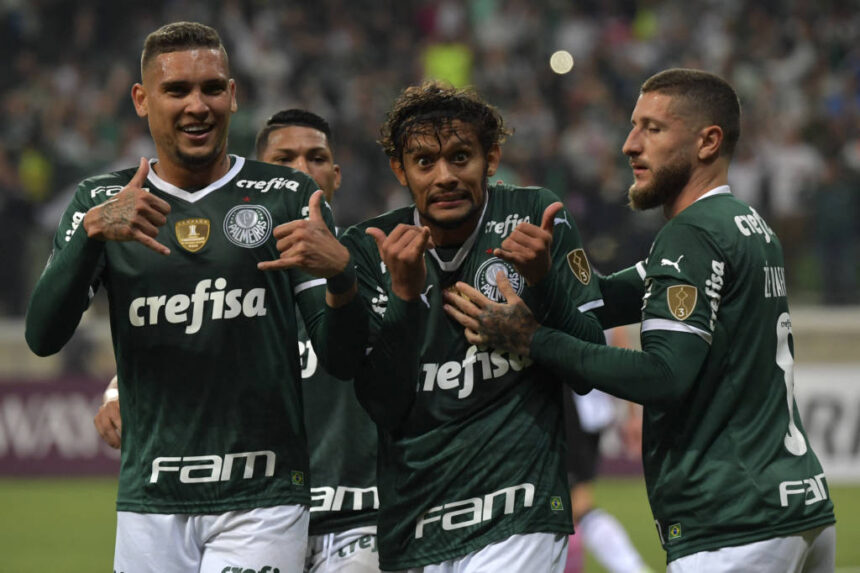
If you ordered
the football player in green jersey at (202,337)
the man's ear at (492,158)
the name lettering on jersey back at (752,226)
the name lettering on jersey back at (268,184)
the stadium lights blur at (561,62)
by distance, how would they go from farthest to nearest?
the stadium lights blur at (561,62)
the man's ear at (492,158)
the name lettering on jersey back at (268,184)
the name lettering on jersey back at (752,226)
the football player in green jersey at (202,337)

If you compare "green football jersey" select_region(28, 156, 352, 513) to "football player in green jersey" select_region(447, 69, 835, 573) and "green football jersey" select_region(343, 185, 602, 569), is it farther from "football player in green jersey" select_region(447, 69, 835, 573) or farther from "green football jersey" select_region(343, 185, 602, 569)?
"football player in green jersey" select_region(447, 69, 835, 573)

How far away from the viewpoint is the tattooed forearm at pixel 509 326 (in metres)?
4.23

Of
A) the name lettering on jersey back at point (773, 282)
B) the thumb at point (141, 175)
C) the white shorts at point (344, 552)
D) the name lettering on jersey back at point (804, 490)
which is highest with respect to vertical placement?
the thumb at point (141, 175)

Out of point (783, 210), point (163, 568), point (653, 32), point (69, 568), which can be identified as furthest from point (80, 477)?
point (163, 568)

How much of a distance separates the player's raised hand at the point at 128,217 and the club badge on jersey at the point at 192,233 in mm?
279

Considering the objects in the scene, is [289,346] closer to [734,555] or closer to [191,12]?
[734,555]

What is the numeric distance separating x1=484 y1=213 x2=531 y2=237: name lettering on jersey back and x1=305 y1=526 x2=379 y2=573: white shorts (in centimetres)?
140

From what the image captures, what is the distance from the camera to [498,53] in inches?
694

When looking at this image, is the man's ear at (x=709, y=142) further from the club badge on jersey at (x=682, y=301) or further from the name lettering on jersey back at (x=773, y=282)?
the club badge on jersey at (x=682, y=301)

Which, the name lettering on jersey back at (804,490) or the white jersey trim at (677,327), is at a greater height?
the white jersey trim at (677,327)

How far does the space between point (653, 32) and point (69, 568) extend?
38.3 feet

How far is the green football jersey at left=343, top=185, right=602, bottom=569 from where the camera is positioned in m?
4.27

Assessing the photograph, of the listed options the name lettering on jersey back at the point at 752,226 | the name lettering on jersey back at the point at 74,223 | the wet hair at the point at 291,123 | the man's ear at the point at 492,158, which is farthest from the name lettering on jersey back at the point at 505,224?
the wet hair at the point at 291,123

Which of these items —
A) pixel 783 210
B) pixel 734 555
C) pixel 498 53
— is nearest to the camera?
pixel 734 555
